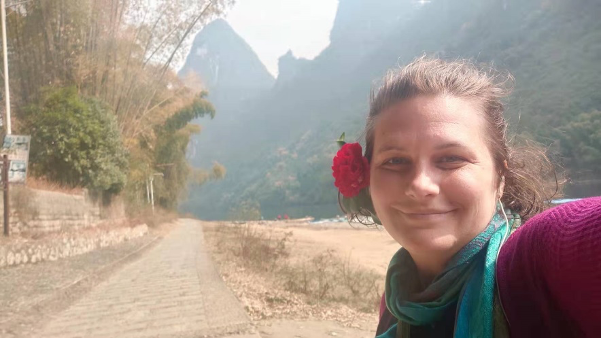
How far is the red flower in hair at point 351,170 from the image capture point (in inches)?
37.2

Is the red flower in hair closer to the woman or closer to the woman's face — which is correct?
the woman

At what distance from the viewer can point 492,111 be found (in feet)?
2.85

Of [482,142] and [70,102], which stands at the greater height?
[70,102]

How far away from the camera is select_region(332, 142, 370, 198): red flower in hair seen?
946mm

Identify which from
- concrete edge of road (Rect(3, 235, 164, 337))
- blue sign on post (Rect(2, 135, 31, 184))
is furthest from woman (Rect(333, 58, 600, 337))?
concrete edge of road (Rect(3, 235, 164, 337))

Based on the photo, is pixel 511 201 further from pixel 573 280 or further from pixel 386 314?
pixel 573 280

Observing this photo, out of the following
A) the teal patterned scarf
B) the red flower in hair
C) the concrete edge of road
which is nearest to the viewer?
the teal patterned scarf

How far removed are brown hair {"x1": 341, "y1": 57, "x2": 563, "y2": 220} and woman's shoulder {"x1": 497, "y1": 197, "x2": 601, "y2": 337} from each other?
0.90 feet

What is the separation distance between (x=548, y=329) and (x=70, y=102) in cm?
228

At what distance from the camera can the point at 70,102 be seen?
220 centimetres

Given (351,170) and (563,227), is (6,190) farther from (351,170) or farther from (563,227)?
(563,227)

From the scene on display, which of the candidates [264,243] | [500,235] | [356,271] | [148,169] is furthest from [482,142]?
[264,243]

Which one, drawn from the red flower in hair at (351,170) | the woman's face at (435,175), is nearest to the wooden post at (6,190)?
the red flower in hair at (351,170)

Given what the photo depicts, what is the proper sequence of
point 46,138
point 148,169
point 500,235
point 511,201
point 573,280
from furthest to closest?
point 148,169 → point 46,138 → point 511,201 → point 500,235 → point 573,280
